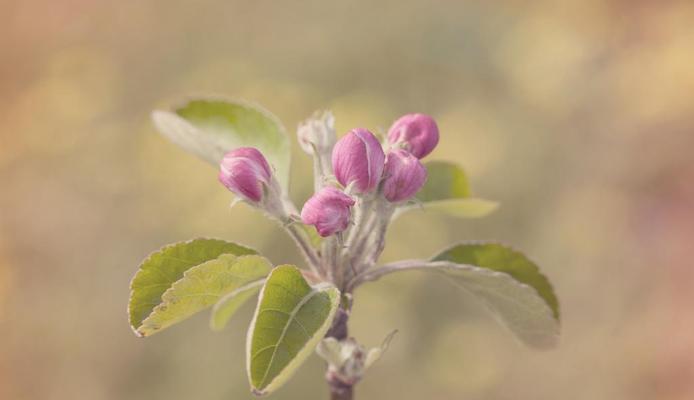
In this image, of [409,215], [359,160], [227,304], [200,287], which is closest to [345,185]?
[359,160]

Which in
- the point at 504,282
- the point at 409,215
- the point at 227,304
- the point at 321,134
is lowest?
the point at 409,215

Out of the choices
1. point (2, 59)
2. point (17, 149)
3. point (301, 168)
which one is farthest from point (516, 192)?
point (2, 59)

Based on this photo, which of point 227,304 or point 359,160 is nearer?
point 359,160

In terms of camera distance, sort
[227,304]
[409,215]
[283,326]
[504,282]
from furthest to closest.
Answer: [409,215]
[227,304]
[504,282]
[283,326]

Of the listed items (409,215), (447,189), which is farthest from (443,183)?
(409,215)

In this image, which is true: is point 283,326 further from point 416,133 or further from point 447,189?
point 447,189

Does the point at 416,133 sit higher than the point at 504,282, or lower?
higher

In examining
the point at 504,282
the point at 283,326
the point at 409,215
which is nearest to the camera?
the point at 283,326
